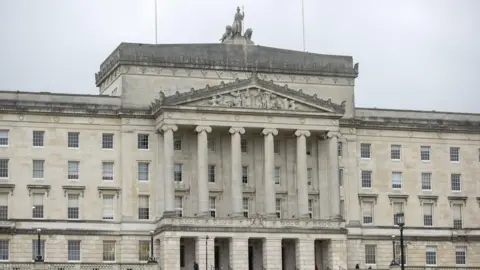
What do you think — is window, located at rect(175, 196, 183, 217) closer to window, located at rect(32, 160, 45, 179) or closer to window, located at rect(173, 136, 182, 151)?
window, located at rect(173, 136, 182, 151)

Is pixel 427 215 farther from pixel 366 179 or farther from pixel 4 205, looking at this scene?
pixel 4 205

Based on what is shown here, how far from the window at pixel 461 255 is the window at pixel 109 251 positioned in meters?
36.3

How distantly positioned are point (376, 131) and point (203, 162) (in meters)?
20.9

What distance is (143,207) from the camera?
119 m

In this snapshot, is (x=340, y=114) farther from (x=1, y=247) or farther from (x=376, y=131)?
(x=1, y=247)

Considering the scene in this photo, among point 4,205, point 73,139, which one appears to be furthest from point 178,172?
point 4,205

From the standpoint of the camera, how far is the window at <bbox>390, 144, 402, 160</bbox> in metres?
130

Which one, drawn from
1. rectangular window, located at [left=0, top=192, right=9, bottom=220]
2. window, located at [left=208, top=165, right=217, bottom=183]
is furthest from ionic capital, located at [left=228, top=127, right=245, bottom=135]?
rectangular window, located at [left=0, top=192, right=9, bottom=220]

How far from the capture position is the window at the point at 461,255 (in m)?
130

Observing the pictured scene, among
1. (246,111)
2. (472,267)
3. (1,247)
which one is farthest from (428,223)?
(1,247)

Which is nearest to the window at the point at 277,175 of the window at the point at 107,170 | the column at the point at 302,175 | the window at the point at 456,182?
the column at the point at 302,175

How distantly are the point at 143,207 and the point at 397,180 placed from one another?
27380 mm

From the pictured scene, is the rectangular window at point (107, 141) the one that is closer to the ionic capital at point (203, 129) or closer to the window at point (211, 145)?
the ionic capital at point (203, 129)

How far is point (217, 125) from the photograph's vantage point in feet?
390
